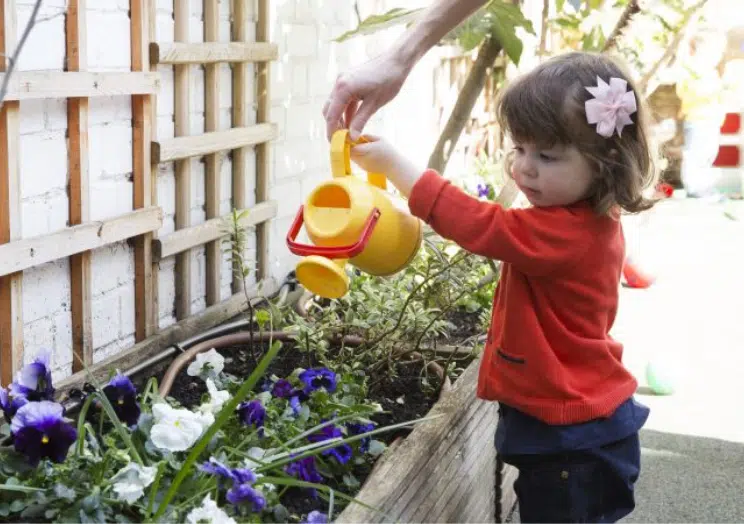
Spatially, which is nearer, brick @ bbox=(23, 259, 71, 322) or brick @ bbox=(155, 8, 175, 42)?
brick @ bbox=(23, 259, 71, 322)

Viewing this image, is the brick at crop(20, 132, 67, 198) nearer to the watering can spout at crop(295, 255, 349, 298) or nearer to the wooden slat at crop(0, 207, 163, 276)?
the wooden slat at crop(0, 207, 163, 276)

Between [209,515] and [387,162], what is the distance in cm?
74

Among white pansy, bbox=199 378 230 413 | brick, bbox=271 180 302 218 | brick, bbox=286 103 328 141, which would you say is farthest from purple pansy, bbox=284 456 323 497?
brick, bbox=286 103 328 141

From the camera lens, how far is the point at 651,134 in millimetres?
2096

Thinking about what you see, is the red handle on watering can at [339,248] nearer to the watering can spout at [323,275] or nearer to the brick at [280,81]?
the watering can spout at [323,275]

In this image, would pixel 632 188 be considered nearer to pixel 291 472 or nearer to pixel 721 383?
pixel 291 472

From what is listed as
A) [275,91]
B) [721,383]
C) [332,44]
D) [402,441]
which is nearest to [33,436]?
[402,441]

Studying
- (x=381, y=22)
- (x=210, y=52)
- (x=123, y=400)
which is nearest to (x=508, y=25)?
(x=381, y=22)

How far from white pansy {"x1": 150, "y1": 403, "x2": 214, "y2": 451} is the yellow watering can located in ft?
1.14

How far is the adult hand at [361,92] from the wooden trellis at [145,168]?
0.65 m

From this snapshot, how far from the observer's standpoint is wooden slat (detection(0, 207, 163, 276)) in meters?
2.22

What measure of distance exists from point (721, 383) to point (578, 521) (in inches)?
89.2

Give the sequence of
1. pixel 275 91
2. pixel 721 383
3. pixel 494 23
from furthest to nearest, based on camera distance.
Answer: pixel 721 383
pixel 275 91
pixel 494 23

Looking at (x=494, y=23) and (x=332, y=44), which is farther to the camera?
(x=332, y=44)
